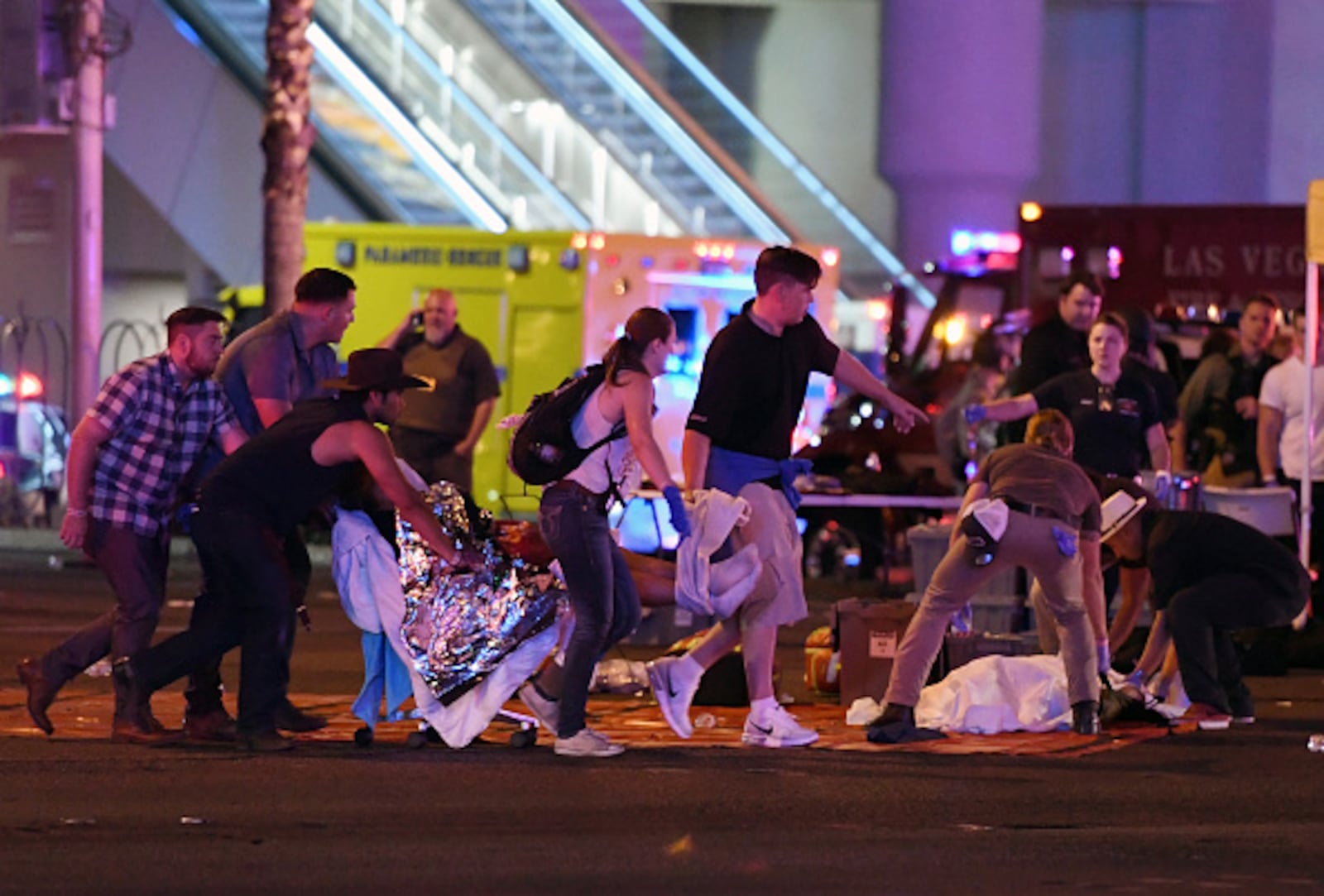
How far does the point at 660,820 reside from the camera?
28.1ft

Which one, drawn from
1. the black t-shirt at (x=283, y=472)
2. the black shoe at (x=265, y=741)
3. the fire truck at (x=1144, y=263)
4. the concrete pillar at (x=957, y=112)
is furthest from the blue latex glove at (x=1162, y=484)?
the concrete pillar at (x=957, y=112)

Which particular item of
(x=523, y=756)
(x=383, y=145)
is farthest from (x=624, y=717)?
(x=383, y=145)

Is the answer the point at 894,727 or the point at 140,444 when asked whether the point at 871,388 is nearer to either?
the point at 894,727

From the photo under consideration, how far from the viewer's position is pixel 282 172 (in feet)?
70.6

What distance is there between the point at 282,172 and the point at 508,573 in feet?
39.4

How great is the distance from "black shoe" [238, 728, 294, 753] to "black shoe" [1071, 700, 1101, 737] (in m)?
3.29

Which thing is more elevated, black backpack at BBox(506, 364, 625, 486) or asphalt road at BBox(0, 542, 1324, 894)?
black backpack at BBox(506, 364, 625, 486)

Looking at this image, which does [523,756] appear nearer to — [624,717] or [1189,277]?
[624,717]

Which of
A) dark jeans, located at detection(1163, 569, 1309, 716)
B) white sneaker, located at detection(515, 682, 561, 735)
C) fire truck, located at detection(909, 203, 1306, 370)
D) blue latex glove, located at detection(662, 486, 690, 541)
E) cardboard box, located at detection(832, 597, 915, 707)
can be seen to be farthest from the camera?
fire truck, located at detection(909, 203, 1306, 370)

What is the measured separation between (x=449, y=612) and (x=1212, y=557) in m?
3.49

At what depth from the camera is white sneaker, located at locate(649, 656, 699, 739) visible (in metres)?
10.4

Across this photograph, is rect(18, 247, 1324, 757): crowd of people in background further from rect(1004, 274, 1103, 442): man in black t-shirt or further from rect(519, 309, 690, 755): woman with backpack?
rect(1004, 274, 1103, 442): man in black t-shirt

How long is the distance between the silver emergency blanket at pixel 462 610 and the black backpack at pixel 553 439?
1.42 feet

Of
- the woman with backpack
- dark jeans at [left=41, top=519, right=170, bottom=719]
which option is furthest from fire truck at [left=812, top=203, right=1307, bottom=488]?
dark jeans at [left=41, top=519, right=170, bottom=719]
